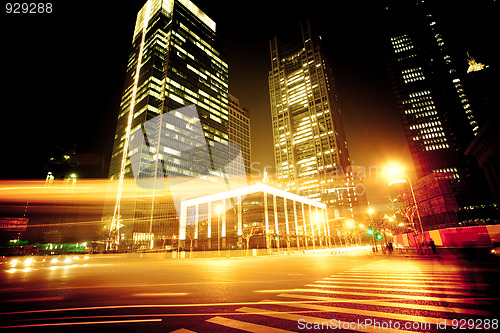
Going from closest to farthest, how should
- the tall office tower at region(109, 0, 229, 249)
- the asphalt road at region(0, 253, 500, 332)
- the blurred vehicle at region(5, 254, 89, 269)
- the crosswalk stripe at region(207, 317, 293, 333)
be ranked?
the crosswalk stripe at region(207, 317, 293, 333) → the asphalt road at region(0, 253, 500, 332) → the blurred vehicle at region(5, 254, 89, 269) → the tall office tower at region(109, 0, 229, 249)

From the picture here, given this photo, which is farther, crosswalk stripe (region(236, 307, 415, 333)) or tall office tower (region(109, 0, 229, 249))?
tall office tower (region(109, 0, 229, 249))

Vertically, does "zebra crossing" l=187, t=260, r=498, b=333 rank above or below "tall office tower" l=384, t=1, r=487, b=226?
below

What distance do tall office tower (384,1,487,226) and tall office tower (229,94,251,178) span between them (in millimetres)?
93700

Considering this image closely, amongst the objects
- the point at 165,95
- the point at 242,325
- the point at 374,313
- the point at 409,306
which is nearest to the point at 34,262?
the point at 242,325

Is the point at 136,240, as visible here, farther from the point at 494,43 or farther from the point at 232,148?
the point at 494,43

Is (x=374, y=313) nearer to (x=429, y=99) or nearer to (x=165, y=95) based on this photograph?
(x=165, y=95)

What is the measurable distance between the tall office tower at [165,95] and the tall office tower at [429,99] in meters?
88.7

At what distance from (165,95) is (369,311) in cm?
11040

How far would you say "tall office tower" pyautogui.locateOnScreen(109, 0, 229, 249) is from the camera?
8456 cm

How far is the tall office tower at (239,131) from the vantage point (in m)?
145

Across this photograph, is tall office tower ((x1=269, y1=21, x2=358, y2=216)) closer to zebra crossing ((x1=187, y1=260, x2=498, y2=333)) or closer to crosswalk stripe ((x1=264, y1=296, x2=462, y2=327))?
zebra crossing ((x1=187, y1=260, x2=498, y2=333))

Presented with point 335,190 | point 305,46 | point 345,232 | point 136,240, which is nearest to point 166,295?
point 136,240

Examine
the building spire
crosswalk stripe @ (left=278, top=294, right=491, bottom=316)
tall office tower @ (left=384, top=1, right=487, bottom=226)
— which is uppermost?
tall office tower @ (left=384, top=1, right=487, bottom=226)

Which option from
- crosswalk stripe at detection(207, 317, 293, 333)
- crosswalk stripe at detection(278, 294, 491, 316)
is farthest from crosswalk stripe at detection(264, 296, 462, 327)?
crosswalk stripe at detection(207, 317, 293, 333)
